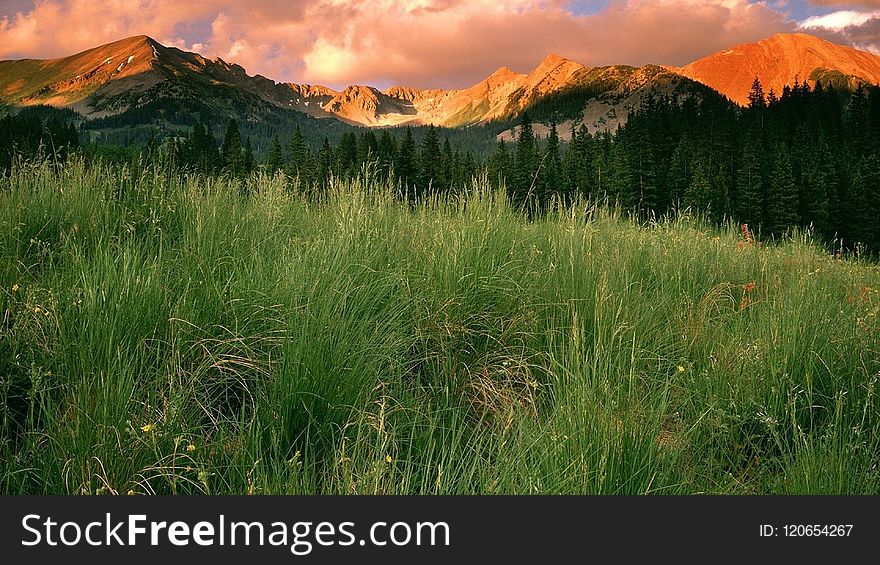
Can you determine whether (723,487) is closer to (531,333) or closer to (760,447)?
(760,447)

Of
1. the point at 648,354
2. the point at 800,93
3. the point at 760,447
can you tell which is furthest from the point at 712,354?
the point at 800,93

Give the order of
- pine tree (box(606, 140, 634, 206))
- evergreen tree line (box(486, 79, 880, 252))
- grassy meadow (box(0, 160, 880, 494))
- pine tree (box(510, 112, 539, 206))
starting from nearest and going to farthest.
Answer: grassy meadow (box(0, 160, 880, 494)) < evergreen tree line (box(486, 79, 880, 252)) < pine tree (box(606, 140, 634, 206)) < pine tree (box(510, 112, 539, 206))

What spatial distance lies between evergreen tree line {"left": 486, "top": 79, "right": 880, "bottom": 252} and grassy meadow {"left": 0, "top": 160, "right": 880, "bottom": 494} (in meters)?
47.6

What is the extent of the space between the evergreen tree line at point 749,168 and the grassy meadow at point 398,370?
4760 cm

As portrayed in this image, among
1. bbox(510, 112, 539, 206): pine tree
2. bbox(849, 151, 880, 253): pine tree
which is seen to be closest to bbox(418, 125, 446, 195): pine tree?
bbox(510, 112, 539, 206): pine tree

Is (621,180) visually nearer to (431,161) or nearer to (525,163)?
(525,163)

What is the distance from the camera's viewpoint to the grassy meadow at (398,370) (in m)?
2.31

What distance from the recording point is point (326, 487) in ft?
7.39

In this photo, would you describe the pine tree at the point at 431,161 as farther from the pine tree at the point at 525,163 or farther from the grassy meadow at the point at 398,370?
the grassy meadow at the point at 398,370

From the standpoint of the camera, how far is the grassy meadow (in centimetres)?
231

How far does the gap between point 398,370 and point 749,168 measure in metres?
74.1

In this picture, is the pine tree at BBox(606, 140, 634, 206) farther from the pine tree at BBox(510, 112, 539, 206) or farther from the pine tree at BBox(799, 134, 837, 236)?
the pine tree at BBox(799, 134, 837, 236)

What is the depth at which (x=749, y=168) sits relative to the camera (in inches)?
2603

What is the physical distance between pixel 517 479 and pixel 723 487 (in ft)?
3.25
